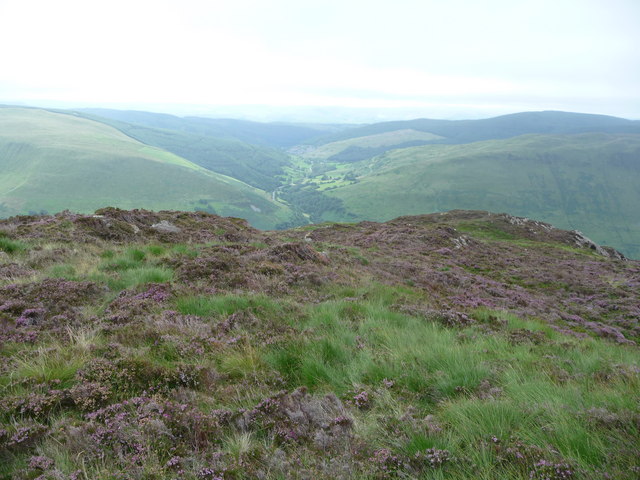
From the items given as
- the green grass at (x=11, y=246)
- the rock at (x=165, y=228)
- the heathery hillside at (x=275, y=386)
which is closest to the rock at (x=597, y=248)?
the heathery hillside at (x=275, y=386)

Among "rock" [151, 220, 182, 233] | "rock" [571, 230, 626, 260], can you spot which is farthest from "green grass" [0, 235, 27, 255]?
"rock" [571, 230, 626, 260]

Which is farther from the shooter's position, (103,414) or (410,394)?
(410,394)

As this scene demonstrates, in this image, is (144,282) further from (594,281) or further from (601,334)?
(594,281)

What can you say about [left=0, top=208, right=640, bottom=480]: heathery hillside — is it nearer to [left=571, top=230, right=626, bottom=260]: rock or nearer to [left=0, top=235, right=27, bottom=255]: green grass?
[left=0, top=235, right=27, bottom=255]: green grass

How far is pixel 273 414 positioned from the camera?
166 inches

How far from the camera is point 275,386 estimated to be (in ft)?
16.3

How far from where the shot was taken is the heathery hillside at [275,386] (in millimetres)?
3254

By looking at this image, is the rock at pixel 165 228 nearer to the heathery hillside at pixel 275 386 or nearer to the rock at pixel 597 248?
the heathery hillside at pixel 275 386

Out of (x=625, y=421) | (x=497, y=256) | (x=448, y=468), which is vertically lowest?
(x=497, y=256)

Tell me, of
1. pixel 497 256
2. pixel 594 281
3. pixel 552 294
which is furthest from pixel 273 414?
pixel 497 256

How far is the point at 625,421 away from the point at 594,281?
3158cm

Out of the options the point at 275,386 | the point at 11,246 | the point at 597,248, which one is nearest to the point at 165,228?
the point at 11,246

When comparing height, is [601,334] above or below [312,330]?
below

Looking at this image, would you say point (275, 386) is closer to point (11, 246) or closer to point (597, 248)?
point (11, 246)
